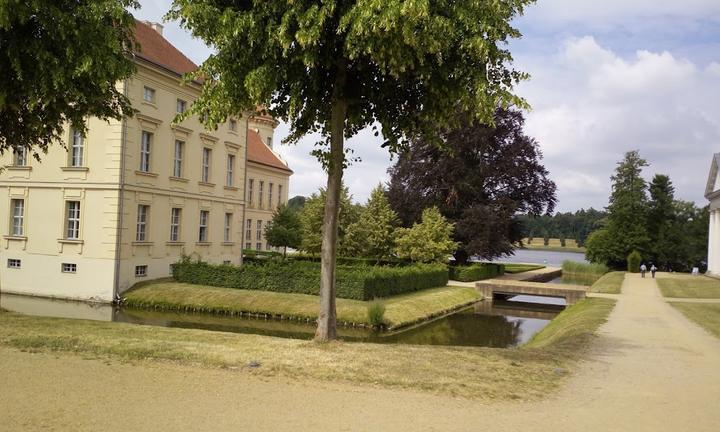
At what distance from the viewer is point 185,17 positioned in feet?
31.5

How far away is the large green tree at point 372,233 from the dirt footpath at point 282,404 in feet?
100

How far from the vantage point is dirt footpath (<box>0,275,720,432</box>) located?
5.96m

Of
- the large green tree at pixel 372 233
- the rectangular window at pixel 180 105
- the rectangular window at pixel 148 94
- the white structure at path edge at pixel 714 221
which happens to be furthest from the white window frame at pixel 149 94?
the white structure at path edge at pixel 714 221

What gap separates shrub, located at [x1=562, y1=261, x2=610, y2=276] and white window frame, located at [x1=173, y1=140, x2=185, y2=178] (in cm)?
3982

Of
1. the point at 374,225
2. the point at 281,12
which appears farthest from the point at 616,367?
the point at 374,225

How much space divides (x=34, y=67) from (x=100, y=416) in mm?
8772

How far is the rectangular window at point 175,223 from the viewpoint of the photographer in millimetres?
29844

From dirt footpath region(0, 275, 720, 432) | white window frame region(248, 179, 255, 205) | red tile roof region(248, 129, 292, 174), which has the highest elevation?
red tile roof region(248, 129, 292, 174)

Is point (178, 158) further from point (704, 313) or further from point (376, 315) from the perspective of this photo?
point (704, 313)

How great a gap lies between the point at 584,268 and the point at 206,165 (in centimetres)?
3829

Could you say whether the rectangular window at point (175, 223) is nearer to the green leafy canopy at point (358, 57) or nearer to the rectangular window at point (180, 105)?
the rectangular window at point (180, 105)

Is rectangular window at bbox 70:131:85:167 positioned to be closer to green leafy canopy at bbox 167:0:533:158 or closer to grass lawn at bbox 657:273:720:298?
green leafy canopy at bbox 167:0:533:158

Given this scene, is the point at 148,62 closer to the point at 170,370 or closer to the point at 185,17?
the point at 185,17

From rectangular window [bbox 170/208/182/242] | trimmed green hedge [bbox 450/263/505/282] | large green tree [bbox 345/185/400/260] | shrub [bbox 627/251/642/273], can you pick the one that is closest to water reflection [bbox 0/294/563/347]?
rectangular window [bbox 170/208/182/242]
